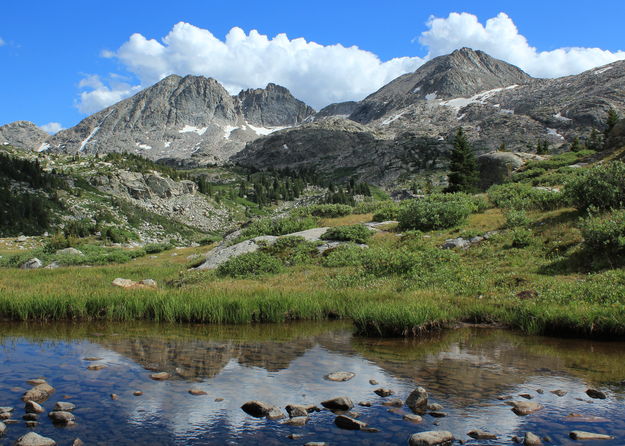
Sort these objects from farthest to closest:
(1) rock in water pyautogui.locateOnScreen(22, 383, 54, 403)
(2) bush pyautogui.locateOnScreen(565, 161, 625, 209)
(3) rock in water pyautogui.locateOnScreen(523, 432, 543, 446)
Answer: (2) bush pyautogui.locateOnScreen(565, 161, 625, 209)
(1) rock in water pyautogui.locateOnScreen(22, 383, 54, 403)
(3) rock in water pyautogui.locateOnScreen(523, 432, 543, 446)

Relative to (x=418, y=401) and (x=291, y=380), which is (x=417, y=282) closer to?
(x=291, y=380)

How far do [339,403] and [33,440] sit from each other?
427 cm

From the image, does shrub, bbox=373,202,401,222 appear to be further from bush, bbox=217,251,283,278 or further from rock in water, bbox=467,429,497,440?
rock in water, bbox=467,429,497,440

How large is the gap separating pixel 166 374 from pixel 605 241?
1608cm

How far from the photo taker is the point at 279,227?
34.6 meters

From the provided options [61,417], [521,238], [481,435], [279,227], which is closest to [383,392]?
[481,435]

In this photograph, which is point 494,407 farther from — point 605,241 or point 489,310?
point 605,241

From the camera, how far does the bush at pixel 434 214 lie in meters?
28.7

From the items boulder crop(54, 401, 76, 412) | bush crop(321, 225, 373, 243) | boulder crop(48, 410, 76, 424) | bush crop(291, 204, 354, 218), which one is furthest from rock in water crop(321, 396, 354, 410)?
bush crop(291, 204, 354, 218)

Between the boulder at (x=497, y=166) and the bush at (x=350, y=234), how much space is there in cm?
3829

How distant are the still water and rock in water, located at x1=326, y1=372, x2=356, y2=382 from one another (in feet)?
0.58

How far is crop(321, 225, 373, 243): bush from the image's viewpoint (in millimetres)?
28112

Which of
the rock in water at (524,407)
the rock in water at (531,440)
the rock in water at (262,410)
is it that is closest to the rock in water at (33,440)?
the rock in water at (262,410)

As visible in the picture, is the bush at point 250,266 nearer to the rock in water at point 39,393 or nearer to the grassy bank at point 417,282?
the grassy bank at point 417,282
